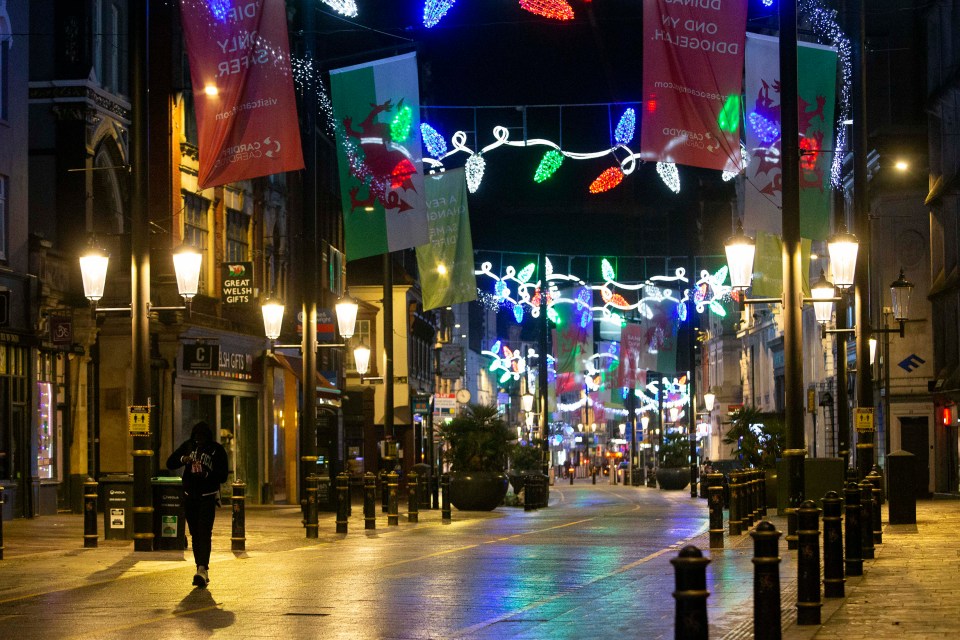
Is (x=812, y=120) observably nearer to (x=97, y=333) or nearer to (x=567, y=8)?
(x=567, y=8)

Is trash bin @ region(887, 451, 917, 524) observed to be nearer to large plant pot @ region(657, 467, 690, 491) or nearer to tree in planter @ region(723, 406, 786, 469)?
tree in planter @ region(723, 406, 786, 469)

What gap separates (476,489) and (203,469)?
70.2 ft

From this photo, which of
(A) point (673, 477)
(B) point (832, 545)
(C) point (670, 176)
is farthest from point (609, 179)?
(A) point (673, 477)

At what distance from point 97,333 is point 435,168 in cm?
869

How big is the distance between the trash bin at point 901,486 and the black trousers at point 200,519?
1197 centimetres

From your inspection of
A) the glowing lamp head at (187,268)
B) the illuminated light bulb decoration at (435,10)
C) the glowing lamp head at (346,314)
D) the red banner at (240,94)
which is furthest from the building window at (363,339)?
the red banner at (240,94)

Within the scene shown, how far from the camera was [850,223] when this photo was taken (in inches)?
2363

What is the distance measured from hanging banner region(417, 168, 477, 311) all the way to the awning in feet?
38.3

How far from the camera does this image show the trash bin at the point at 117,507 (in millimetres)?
22797

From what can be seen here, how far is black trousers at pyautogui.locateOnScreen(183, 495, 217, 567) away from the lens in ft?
54.7

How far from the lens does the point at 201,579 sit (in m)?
16.2

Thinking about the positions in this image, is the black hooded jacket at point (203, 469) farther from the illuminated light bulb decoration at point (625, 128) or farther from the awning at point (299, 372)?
the awning at point (299, 372)

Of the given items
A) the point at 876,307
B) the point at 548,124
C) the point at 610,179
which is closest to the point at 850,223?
the point at 876,307

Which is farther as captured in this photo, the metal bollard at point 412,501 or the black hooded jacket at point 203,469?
the metal bollard at point 412,501
